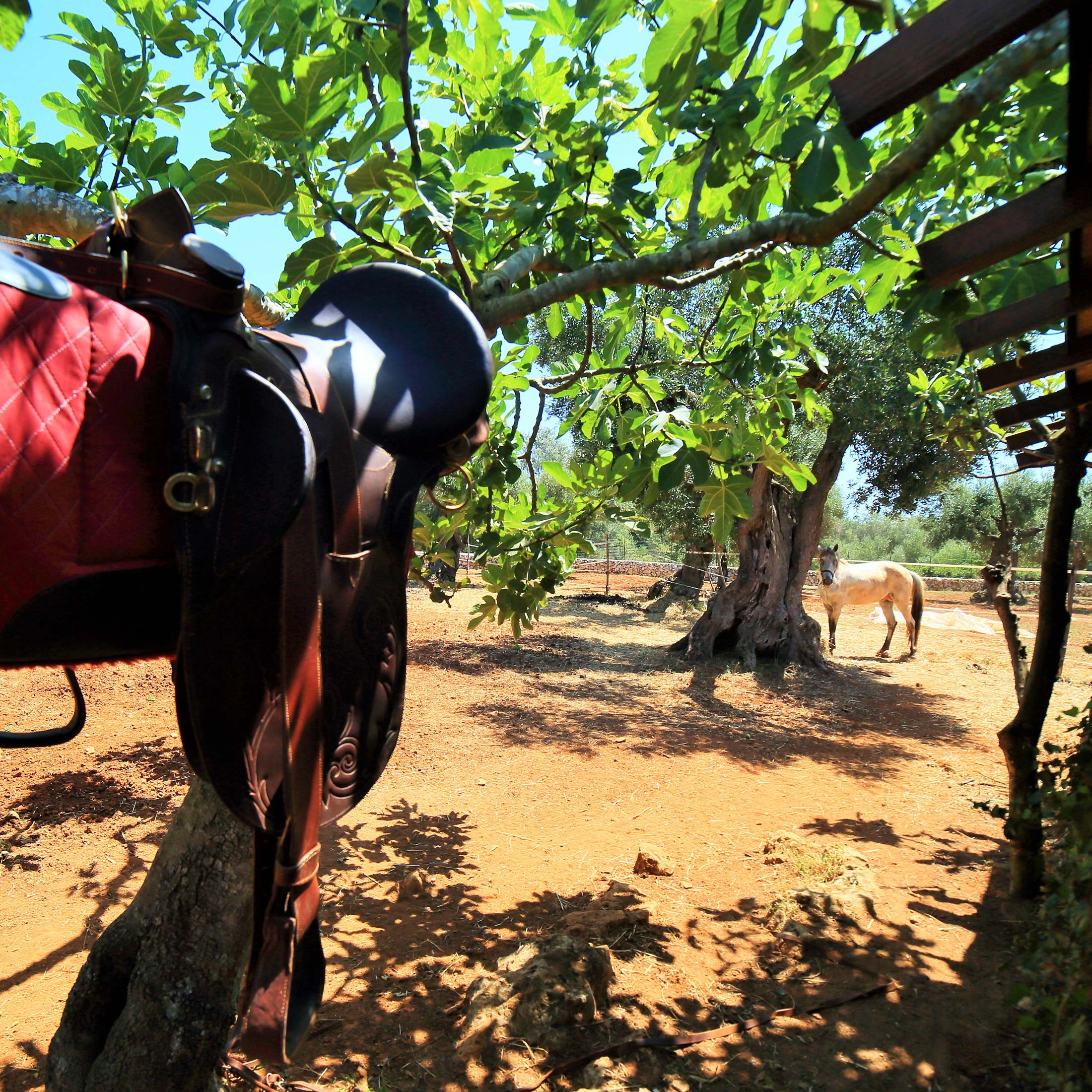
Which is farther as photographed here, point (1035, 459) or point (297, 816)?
point (1035, 459)

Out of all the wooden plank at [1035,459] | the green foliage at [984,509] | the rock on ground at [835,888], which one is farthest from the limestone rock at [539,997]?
the green foliage at [984,509]

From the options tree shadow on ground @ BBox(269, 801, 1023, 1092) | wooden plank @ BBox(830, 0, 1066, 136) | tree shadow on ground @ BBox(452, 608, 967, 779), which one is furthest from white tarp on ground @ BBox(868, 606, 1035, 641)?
wooden plank @ BBox(830, 0, 1066, 136)

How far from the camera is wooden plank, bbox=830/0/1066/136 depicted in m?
1.05

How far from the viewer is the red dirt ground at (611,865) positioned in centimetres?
248

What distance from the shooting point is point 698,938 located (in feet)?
10.9

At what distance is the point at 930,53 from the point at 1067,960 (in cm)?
213

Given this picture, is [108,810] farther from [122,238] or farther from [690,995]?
[122,238]

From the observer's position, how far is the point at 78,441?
778 millimetres

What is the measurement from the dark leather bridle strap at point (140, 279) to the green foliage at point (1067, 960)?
7.10 feet

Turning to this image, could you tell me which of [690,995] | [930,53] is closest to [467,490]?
[930,53]

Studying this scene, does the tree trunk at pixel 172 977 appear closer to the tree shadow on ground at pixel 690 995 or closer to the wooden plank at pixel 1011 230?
the tree shadow on ground at pixel 690 995

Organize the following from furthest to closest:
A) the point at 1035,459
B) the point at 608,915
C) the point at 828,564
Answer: the point at 828,564 → the point at 1035,459 → the point at 608,915

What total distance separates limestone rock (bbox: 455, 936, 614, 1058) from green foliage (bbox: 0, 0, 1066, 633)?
51.4 inches

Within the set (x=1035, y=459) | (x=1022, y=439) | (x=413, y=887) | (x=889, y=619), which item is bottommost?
(x=413, y=887)
